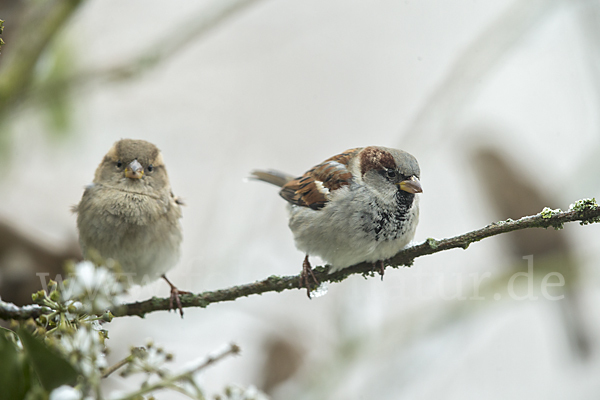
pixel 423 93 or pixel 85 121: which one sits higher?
pixel 423 93

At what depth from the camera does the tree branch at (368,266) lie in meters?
0.99

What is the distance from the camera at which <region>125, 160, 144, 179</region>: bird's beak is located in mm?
1808

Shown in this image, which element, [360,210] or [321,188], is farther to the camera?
[321,188]

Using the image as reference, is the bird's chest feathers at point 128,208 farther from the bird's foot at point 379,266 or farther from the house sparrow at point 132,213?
the bird's foot at point 379,266

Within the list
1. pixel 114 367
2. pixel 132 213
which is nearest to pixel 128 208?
pixel 132 213

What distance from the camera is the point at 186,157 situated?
315 centimetres

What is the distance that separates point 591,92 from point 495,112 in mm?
849

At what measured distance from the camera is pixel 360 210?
5.68 feet

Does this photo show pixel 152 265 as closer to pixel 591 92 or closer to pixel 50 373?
pixel 50 373

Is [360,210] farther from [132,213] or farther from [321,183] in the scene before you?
[132,213]

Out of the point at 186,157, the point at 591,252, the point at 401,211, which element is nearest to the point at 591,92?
the point at 591,252

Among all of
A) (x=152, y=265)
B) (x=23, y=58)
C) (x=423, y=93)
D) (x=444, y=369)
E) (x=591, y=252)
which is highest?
(x=423, y=93)

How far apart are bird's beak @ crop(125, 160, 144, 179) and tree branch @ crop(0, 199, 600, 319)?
586 mm

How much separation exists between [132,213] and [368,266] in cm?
84
